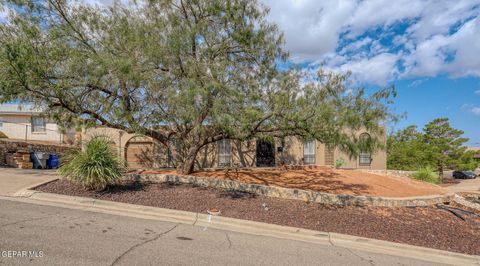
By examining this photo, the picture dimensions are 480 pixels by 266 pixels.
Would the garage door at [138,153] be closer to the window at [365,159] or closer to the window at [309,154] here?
the window at [309,154]

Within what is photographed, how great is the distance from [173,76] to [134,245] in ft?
16.1

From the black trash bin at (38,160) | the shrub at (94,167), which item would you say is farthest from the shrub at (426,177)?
the black trash bin at (38,160)

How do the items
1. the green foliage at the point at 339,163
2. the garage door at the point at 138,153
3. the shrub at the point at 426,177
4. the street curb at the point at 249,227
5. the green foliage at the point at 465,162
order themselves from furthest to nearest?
the green foliage at the point at 465,162, the green foliage at the point at 339,163, the garage door at the point at 138,153, the shrub at the point at 426,177, the street curb at the point at 249,227

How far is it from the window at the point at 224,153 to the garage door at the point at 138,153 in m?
4.40

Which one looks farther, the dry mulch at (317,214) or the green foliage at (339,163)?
the green foliage at (339,163)

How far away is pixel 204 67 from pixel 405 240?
6829 millimetres

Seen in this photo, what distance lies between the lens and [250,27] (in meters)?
8.45

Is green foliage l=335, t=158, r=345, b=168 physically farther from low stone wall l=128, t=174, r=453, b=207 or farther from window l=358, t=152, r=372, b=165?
low stone wall l=128, t=174, r=453, b=207

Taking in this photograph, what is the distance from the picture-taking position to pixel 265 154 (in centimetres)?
1766

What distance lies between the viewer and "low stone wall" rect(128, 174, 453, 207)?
8750 mm

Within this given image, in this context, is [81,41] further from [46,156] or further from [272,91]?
[46,156]

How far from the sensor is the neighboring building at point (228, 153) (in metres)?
16.2

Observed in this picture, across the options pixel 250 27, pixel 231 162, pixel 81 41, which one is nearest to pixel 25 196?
pixel 81 41

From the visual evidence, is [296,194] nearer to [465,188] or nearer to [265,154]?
[265,154]
